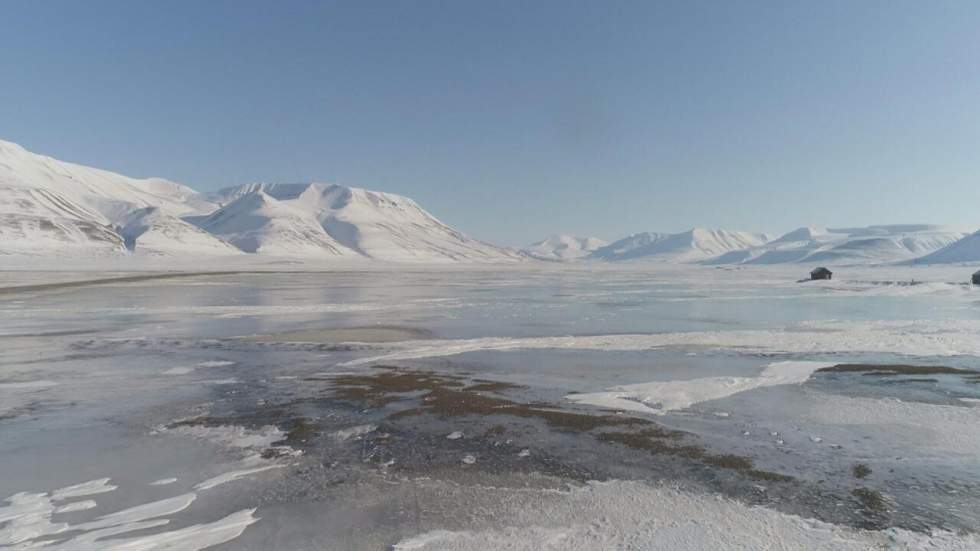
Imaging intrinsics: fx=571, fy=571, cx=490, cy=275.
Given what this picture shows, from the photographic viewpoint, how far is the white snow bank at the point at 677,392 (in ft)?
32.6

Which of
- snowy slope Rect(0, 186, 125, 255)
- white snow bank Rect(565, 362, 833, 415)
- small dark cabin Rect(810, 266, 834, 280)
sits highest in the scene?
snowy slope Rect(0, 186, 125, 255)

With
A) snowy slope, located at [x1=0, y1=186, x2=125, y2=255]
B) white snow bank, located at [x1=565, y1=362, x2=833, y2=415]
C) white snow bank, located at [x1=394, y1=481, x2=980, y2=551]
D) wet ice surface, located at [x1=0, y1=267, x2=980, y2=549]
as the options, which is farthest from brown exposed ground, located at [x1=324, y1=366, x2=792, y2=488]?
snowy slope, located at [x1=0, y1=186, x2=125, y2=255]

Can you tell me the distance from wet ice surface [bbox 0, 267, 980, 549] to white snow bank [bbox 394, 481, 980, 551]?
1.0 inches

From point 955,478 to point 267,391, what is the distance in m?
10.7

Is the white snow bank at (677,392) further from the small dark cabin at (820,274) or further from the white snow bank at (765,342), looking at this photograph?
the small dark cabin at (820,274)

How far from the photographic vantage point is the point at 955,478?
651 centimetres

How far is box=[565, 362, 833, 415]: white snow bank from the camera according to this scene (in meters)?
9.93

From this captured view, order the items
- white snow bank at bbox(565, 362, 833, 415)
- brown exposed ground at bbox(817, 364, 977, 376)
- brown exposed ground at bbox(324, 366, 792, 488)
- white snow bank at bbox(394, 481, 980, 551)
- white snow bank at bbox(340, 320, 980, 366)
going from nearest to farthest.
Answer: white snow bank at bbox(394, 481, 980, 551), brown exposed ground at bbox(324, 366, 792, 488), white snow bank at bbox(565, 362, 833, 415), brown exposed ground at bbox(817, 364, 977, 376), white snow bank at bbox(340, 320, 980, 366)

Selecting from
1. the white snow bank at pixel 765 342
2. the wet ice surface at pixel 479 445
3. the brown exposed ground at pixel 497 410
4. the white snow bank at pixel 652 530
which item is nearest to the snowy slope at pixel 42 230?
the white snow bank at pixel 765 342

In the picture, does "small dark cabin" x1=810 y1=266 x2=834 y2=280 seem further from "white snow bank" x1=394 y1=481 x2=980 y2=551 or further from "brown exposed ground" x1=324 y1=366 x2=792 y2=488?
"white snow bank" x1=394 y1=481 x2=980 y2=551

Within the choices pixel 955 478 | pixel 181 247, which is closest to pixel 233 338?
pixel 955 478

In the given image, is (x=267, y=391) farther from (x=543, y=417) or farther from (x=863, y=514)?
(x=863, y=514)

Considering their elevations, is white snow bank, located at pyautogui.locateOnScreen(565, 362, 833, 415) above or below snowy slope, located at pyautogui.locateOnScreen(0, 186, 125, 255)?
below

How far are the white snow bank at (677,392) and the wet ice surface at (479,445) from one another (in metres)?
0.07
